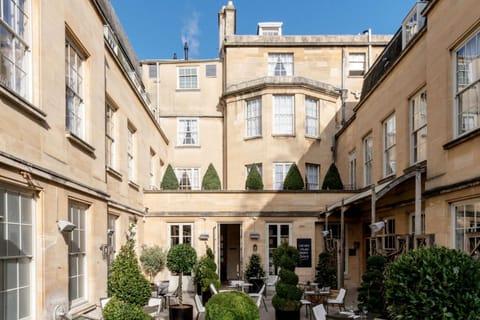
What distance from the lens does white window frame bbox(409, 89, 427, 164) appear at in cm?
988

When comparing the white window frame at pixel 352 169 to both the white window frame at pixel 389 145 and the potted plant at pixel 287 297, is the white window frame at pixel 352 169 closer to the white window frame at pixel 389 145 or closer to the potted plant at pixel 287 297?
the white window frame at pixel 389 145

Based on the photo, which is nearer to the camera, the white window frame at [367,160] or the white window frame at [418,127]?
the white window frame at [418,127]

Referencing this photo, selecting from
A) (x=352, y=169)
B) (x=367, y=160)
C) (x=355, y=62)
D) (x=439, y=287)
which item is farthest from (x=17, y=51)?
(x=355, y=62)

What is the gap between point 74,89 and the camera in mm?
7887

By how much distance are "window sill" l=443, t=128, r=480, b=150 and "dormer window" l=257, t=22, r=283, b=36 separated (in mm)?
15381

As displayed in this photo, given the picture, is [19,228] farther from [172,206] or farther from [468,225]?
[172,206]

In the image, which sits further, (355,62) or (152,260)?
(355,62)

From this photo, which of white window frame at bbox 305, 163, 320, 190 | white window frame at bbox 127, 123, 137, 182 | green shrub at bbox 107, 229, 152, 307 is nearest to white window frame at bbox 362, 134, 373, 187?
white window frame at bbox 305, 163, 320, 190

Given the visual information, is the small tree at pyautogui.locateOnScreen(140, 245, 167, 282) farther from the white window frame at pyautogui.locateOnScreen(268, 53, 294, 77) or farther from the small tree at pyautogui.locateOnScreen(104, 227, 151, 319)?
the white window frame at pyautogui.locateOnScreen(268, 53, 294, 77)

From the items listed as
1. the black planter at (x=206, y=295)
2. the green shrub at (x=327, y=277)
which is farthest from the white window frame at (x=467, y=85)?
the black planter at (x=206, y=295)

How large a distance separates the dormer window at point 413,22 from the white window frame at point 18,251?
32.2 feet

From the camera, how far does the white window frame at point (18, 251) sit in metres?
5.14

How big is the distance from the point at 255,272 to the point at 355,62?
11.8 m

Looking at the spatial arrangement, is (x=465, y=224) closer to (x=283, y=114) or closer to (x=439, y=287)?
(x=439, y=287)
